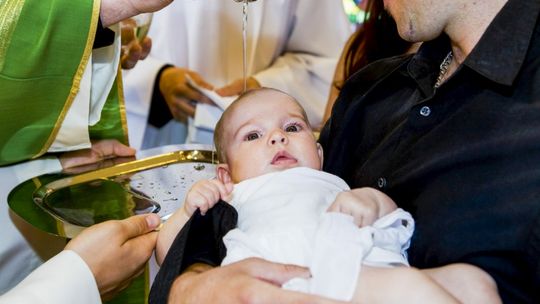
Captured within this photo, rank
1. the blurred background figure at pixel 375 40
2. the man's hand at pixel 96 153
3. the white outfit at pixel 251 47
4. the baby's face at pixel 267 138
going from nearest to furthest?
1. the baby's face at pixel 267 138
2. the man's hand at pixel 96 153
3. the blurred background figure at pixel 375 40
4. the white outfit at pixel 251 47

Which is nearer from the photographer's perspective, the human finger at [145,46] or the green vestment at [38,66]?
the green vestment at [38,66]

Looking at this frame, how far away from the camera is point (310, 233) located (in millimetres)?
1245

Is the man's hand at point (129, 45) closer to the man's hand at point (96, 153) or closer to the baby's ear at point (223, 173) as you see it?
the man's hand at point (96, 153)

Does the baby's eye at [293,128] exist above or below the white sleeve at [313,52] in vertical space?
above

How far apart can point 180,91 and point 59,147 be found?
Answer: 113 cm

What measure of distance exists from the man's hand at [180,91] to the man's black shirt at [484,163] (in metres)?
1.67

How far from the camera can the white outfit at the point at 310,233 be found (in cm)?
117

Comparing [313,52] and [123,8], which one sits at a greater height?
[123,8]

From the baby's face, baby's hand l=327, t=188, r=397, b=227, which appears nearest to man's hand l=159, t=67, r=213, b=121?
the baby's face

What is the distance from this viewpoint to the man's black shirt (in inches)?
48.1

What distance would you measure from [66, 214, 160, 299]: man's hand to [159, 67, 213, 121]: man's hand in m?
1.51

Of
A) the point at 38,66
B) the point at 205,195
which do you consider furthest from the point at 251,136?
the point at 38,66

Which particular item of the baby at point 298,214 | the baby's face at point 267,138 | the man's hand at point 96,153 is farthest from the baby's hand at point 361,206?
the man's hand at point 96,153

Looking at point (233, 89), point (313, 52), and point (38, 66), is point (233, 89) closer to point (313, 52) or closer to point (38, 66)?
point (313, 52)
